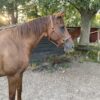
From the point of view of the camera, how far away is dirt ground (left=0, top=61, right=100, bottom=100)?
535cm

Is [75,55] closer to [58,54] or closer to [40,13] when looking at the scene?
[58,54]

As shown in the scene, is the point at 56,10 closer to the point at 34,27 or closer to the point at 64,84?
A: the point at 64,84

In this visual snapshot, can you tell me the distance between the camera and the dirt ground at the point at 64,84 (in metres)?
5.35

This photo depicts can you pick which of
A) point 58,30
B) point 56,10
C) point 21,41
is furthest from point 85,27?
point 21,41

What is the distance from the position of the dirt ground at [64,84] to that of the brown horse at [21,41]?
1162 mm

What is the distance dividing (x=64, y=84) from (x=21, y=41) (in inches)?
88.3

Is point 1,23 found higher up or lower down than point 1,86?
higher up

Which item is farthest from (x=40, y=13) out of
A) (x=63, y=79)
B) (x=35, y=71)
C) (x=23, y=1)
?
(x=63, y=79)

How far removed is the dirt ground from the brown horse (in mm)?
1162

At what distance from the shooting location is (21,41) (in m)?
4.28

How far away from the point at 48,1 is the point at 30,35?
244 centimetres

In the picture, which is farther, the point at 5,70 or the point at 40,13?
the point at 40,13

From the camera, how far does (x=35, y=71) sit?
734 cm

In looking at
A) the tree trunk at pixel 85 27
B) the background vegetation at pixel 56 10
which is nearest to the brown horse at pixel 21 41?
the background vegetation at pixel 56 10
